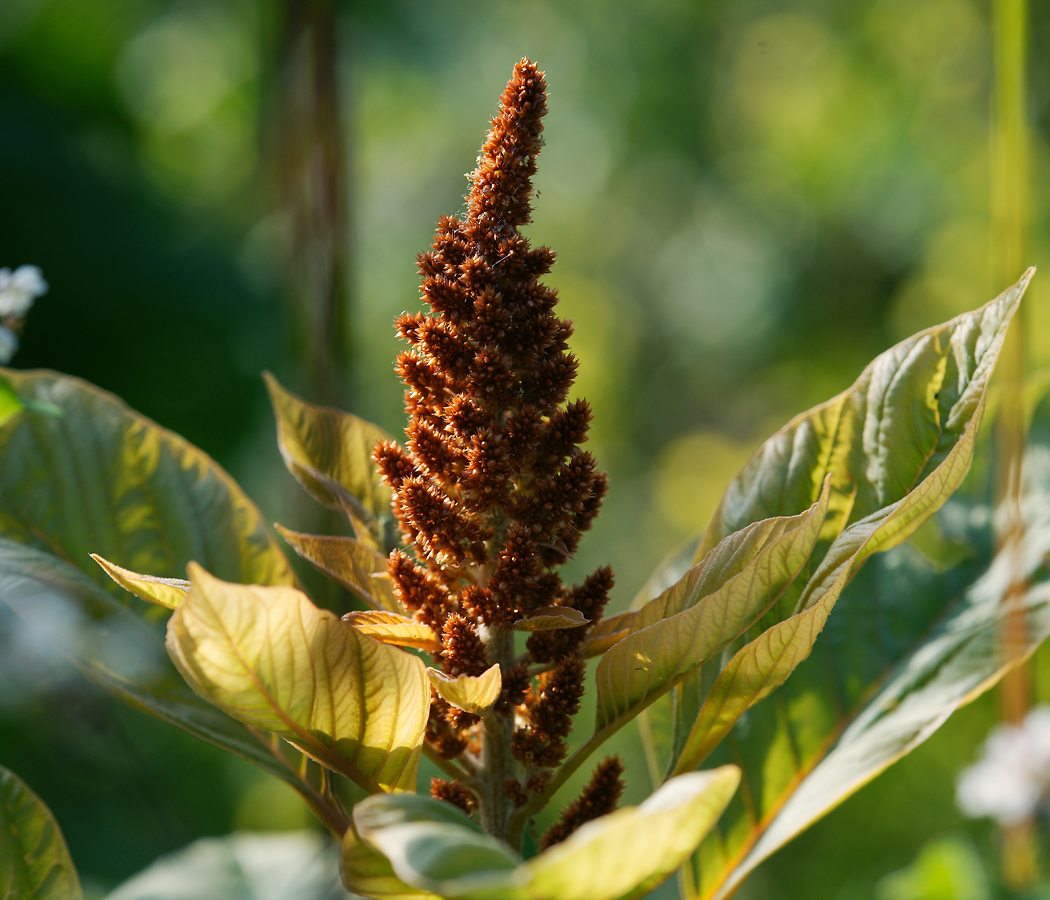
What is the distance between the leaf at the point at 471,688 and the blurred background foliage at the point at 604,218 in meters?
0.41

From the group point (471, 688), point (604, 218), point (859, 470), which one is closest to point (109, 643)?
point (471, 688)

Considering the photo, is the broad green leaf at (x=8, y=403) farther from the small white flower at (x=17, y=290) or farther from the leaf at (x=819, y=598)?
the leaf at (x=819, y=598)

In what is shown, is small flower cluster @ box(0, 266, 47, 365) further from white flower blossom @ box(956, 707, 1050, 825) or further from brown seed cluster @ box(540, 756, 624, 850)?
white flower blossom @ box(956, 707, 1050, 825)

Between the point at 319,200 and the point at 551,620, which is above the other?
the point at 319,200

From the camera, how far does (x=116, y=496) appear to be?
327mm

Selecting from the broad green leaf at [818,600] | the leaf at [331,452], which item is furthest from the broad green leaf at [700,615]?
the leaf at [331,452]

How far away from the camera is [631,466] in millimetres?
3068

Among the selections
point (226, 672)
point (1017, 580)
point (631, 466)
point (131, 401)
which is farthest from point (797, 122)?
point (226, 672)

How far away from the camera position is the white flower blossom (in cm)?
47

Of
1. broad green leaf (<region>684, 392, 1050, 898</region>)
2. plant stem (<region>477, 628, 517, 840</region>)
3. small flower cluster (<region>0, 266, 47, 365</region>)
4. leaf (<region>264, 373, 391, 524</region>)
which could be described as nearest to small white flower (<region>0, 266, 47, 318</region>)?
small flower cluster (<region>0, 266, 47, 365</region>)

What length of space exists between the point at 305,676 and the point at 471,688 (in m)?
0.04

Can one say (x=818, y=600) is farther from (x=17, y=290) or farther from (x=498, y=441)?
(x=17, y=290)

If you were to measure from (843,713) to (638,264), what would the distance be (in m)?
2.97

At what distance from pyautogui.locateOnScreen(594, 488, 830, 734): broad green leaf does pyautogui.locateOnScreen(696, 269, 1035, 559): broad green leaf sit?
47 millimetres
